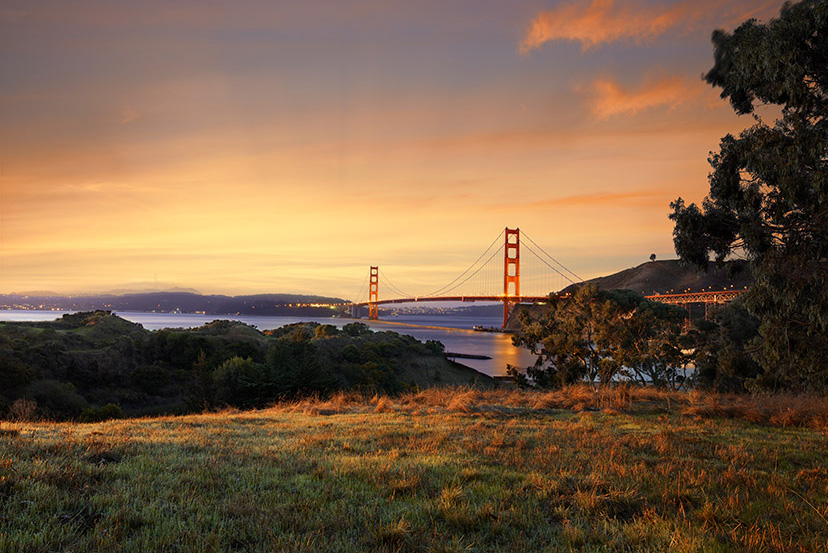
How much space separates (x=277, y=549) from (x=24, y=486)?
2899 mm

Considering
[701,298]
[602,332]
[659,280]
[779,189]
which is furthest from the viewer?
[659,280]

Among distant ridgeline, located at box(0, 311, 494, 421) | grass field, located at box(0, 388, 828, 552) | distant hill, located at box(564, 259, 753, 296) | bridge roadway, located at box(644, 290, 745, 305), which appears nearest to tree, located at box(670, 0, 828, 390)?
grass field, located at box(0, 388, 828, 552)

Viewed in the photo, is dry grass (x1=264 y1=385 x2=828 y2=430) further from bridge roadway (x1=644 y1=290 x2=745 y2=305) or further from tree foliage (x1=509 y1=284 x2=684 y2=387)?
bridge roadway (x1=644 y1=290 x2=745 y2=305)

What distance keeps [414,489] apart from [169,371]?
120 feet

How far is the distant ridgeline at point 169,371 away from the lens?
25.2 metres

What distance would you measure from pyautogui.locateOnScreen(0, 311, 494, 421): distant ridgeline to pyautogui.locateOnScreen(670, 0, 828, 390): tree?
50.2 feet

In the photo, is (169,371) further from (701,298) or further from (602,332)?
(701,298)

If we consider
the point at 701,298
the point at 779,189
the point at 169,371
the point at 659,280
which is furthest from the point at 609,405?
the point at 659,280

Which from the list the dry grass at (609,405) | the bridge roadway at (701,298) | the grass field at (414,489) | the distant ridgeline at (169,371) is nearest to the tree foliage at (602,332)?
the dry grass at (609,405)

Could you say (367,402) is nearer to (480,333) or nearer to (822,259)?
(822,259)

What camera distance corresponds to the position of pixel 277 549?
3.74 meters

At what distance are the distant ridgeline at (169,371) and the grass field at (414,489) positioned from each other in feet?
40.4

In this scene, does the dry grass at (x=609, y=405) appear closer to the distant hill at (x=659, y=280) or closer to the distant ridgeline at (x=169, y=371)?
the distant ridgeline at (x=169, y=371)

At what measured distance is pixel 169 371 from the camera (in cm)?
3634
